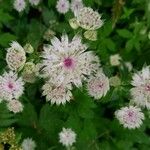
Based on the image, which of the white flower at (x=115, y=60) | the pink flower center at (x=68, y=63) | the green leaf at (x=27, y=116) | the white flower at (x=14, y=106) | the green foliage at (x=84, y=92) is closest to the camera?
the pink flower center at (x=68, y=63)

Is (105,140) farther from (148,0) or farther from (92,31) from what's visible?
(148,0)

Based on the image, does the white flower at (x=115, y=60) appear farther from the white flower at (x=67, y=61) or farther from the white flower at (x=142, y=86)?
the white flower at (x=67, y=61)

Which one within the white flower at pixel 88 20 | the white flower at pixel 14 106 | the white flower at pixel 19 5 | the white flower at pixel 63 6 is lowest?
the white flower at pixel 14 106

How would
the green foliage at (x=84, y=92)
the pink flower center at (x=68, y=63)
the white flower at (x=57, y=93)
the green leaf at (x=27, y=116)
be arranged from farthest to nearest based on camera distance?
the green leaf at (x=27, y=116) < the green foliage at (x=84, y=92) < the white flower at (x=57, y=93) < the pink flower center at (x=68, y=63)

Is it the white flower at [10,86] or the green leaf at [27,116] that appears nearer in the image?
the white flower at [10,86]

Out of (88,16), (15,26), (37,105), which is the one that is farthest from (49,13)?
(88,16)

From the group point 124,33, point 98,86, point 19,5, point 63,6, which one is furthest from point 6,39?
point 124,33

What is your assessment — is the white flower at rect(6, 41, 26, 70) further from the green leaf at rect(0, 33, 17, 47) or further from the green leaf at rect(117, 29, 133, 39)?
the green leaf at rect(117, 29, 133, 39)

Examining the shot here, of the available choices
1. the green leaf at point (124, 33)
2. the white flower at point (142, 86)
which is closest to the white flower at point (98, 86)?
the white flower at point (142, 86)
